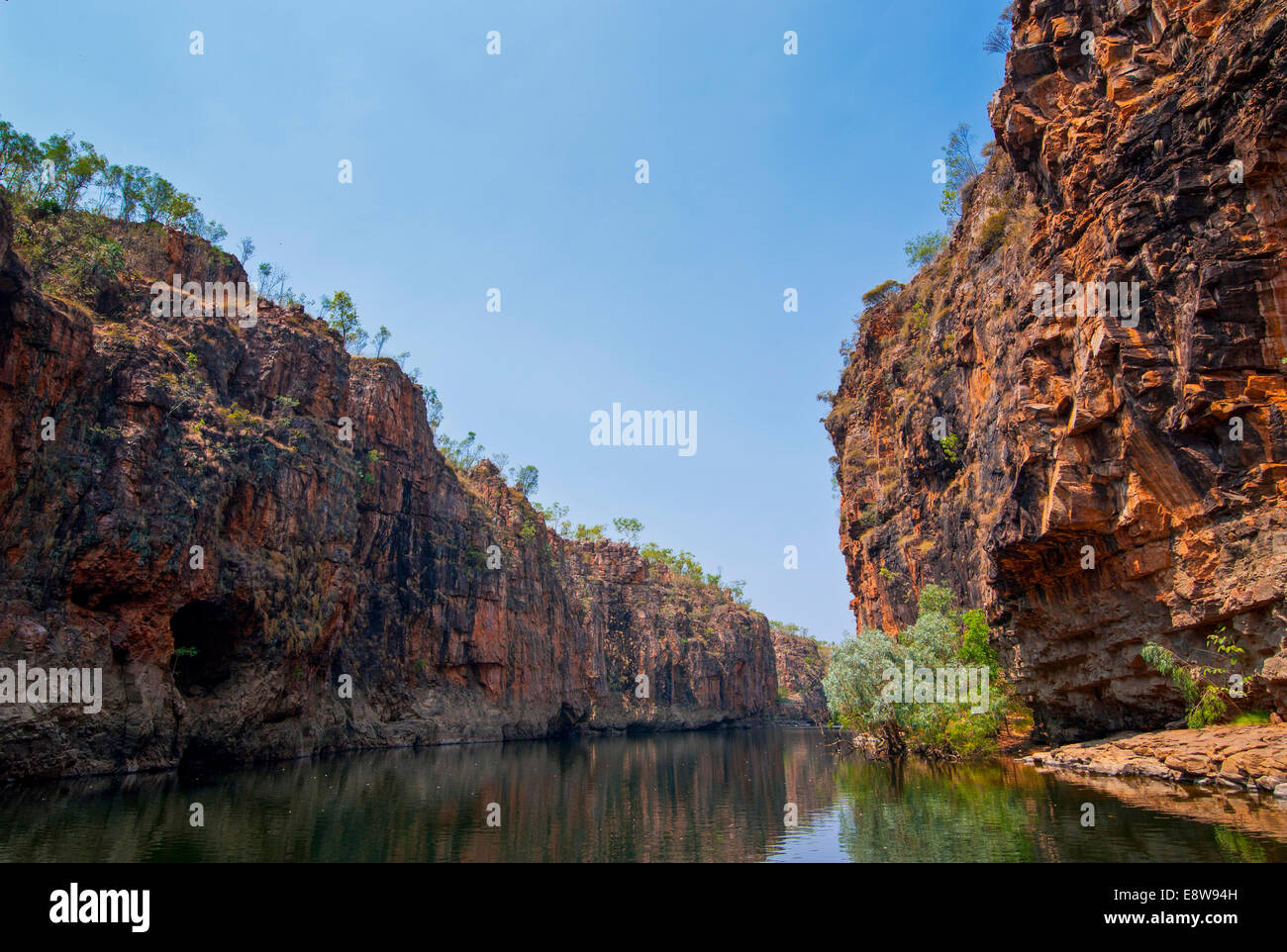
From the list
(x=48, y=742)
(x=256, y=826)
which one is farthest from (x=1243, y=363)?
(x=48, y=742)

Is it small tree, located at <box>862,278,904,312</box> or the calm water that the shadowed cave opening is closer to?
the calm water

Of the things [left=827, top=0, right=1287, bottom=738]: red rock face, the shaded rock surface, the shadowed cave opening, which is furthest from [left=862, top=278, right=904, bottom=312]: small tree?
the shaded rock surface

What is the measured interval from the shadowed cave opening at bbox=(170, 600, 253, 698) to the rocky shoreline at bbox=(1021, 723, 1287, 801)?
124 ft

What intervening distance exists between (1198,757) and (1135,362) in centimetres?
1243

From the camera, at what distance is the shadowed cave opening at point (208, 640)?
37.1m

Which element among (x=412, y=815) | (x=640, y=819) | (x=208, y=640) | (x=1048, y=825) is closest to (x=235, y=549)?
(x=208, y=640)

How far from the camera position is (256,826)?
18.6 meters

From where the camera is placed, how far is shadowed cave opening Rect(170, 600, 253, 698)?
3712cm

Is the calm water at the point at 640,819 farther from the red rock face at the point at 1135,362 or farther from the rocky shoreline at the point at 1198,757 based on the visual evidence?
the red rock face at the point at 1135,362

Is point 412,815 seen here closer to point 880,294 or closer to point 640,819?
point 640,819

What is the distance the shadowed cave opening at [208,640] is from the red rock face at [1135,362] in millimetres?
36290

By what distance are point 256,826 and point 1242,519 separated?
94.9 ft

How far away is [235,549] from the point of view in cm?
3759
